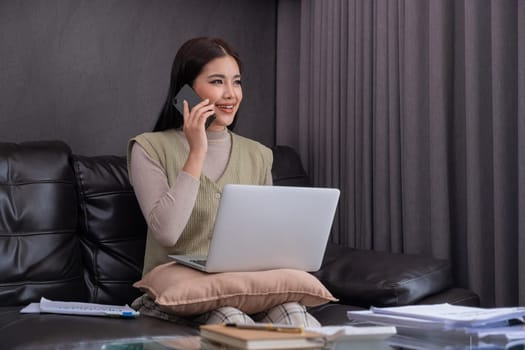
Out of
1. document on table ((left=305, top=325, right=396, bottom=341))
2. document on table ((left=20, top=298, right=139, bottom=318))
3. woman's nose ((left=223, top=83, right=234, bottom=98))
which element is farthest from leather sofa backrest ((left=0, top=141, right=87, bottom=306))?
document on table ((left=305, top=325, right=396, bottom=341))

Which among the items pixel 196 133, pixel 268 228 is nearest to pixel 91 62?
pixel 196 133

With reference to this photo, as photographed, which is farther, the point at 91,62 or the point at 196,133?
the point at 91,62

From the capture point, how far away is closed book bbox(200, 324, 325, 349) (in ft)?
3.42

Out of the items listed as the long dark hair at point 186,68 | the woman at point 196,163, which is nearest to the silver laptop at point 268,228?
the woman at point 196,163

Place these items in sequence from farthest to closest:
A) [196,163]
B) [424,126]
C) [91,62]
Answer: [91,62], [424,126], [196,163]

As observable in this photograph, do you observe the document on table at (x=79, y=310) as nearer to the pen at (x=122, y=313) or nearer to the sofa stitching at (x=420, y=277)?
the pen at (x=122, y=313)

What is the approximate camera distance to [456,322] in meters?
1.31

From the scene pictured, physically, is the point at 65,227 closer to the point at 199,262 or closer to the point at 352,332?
the point at 199,262

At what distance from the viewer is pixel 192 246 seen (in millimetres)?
2143

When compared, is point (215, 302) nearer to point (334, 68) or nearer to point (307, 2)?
point (334, 68)

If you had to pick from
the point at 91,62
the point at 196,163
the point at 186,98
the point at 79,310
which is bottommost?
the point at 79,310

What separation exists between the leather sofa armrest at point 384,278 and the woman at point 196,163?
0.38 meters

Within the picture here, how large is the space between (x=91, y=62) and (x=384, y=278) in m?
1.46

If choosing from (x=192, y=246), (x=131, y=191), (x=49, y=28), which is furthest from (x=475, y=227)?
(x=49, y=28)
